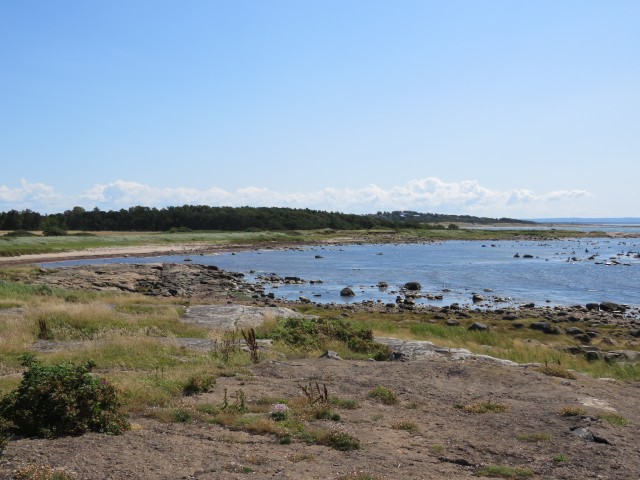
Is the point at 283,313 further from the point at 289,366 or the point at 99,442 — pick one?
the point at 99,442

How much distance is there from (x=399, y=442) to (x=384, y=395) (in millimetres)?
2696

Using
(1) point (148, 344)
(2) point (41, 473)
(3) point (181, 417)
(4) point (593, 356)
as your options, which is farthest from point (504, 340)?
(2) point (41, 473)

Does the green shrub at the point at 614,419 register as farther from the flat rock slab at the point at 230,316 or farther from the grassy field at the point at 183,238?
the grassy field at the point at 183,238

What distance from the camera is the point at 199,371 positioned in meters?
13.8

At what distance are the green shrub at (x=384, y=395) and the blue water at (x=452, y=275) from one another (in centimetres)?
2902

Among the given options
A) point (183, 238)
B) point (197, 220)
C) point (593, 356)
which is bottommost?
point (593, 356)

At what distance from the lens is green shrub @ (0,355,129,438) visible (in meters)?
9.14

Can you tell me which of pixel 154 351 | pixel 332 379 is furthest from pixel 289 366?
pixel 154 351

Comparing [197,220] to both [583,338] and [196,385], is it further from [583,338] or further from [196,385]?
[196,385]

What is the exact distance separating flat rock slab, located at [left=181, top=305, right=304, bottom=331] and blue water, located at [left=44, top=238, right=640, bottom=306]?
1611 cm

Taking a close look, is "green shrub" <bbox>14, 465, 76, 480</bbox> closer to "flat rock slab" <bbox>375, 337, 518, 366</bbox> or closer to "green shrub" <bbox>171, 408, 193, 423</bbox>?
"green shrub" <bbox>171, 408, 193, 423</bbox>

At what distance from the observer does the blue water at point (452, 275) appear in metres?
44.5

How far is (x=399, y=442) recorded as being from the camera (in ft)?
31.8

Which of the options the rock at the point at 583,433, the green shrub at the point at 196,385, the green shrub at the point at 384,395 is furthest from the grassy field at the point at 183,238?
the rock at the point at 583,433
